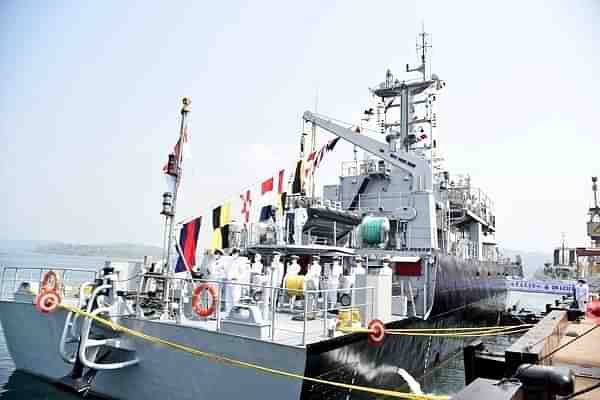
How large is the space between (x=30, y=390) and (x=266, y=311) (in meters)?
5.32

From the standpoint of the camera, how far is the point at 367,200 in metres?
17.4

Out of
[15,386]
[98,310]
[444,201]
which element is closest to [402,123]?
[444,201]

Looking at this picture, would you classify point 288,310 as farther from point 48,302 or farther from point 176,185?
point 48,302

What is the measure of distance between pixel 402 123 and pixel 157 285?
12671 mm

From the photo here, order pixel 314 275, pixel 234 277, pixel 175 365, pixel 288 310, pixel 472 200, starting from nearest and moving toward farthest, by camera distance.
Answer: pixel 175 365, pixel 288 310, pixel 234 277, pixel 314 275, pixel 472 200

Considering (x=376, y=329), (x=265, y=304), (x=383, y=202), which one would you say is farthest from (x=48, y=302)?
(x=383, y=202)

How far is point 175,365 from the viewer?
7.18 meters

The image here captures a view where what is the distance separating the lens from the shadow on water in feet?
27.5

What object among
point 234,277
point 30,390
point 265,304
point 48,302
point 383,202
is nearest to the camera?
point 48,302

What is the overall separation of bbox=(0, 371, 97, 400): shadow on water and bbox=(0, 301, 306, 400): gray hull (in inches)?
7.1

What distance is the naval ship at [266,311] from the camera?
6.73m

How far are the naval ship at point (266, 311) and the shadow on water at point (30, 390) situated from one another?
→ 0.18 metres

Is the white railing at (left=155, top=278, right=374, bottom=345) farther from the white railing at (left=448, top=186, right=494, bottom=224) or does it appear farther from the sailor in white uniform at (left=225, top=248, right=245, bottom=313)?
the white railing at (left=448, top=186, right=494, bottom=224)

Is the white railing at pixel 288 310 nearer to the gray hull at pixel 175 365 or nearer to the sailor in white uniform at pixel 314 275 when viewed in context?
the gray hull at pixel 175 365
